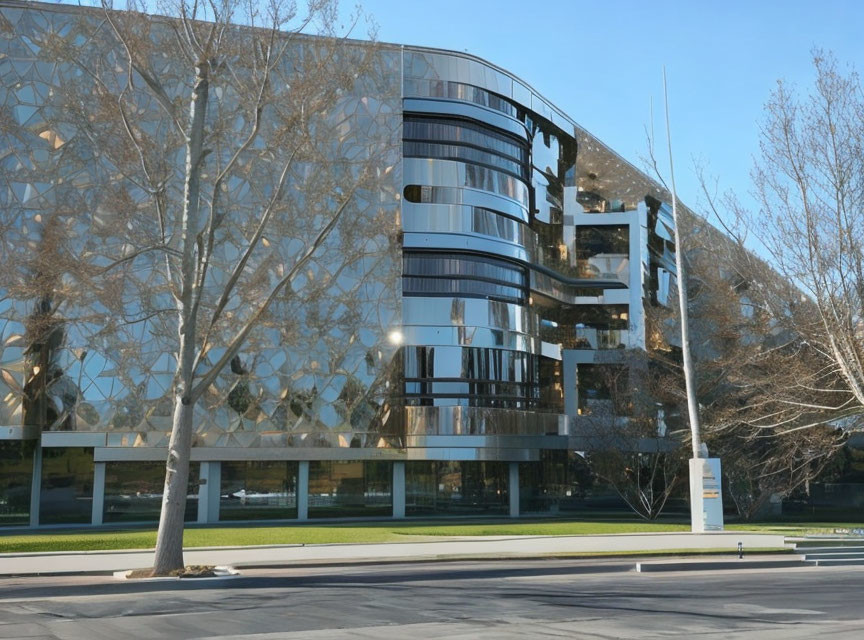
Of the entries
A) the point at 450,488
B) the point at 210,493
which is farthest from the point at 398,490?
the point at 210,493

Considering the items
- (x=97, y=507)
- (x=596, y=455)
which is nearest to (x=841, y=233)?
(x=596, y=455)

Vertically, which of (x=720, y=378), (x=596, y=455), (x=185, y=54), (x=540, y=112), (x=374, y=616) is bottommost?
(x=374, y=616)

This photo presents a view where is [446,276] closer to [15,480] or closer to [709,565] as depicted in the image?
[15,480]

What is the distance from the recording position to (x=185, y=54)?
19891 mm

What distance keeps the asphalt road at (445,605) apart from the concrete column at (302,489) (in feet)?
83.1

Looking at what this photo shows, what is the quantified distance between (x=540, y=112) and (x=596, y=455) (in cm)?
1871

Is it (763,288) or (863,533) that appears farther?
(763,288)

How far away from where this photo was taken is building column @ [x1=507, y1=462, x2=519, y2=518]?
4768 centimetres

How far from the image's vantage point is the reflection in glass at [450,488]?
151ft

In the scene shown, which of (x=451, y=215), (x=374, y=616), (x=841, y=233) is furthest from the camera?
(x=451, y=215)

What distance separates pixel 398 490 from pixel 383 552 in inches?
911

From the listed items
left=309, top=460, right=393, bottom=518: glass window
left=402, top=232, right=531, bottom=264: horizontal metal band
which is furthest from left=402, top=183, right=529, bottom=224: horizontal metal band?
left=309, top=460, right=393, bottom=518: glass window

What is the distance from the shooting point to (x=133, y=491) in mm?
41469

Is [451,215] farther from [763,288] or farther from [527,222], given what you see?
[763,288]
